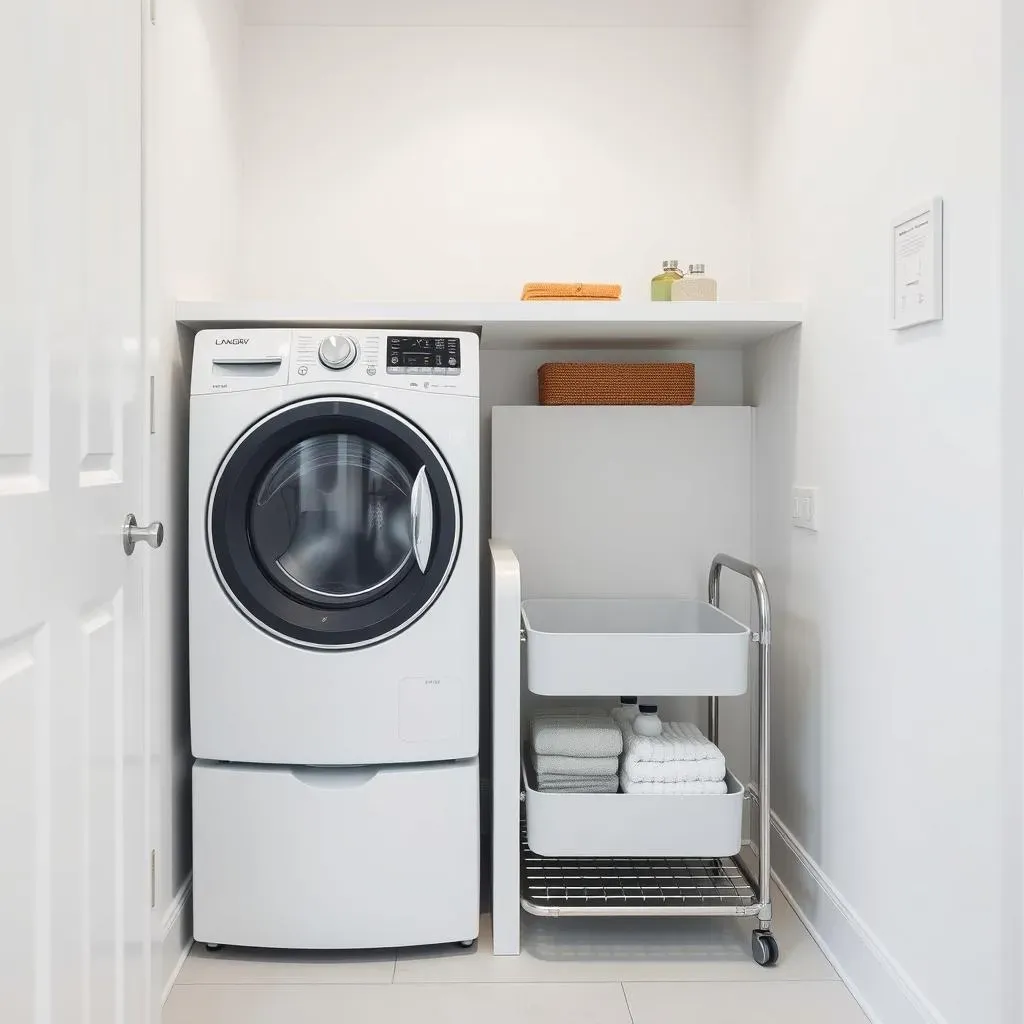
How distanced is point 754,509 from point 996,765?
121cm

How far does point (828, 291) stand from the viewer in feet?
6.30

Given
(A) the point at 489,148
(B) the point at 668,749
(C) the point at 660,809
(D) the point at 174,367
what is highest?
(A) the point at 489,148

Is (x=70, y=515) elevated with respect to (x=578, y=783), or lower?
elevated

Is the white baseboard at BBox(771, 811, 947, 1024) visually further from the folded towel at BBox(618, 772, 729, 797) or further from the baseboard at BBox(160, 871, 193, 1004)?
the baseboard at BBox(160, 871, 193, 1004)

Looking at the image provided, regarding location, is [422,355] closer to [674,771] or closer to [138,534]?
[138,534]

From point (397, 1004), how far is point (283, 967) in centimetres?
29

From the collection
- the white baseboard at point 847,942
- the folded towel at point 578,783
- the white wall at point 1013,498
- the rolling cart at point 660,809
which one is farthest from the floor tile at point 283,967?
the white wall at point 1013,498

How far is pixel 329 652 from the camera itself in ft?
Answer: 6.15

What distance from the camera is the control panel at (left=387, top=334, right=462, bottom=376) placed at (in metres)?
1.90

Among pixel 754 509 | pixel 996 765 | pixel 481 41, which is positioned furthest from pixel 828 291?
pixel 481 41

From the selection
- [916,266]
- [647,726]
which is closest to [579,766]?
[647,726]

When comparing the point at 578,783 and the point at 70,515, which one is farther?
the point at 578,783

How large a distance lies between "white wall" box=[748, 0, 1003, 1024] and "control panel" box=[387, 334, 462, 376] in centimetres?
80

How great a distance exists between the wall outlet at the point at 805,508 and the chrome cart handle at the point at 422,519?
84 centimetres
